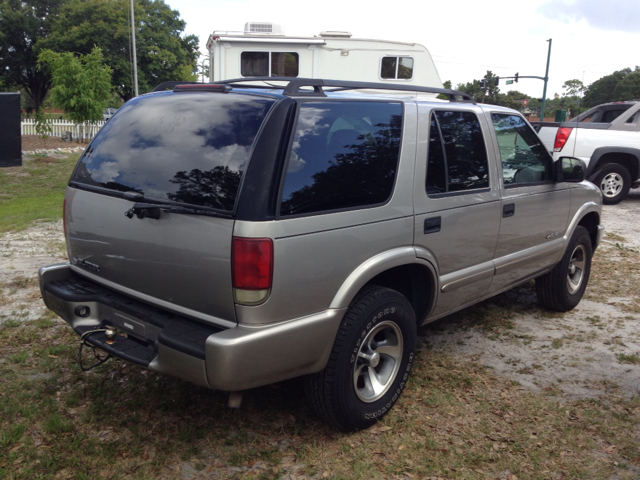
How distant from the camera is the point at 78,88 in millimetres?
20047

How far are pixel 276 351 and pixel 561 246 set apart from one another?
327cm

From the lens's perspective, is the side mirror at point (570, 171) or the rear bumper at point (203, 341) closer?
the rear bumper at point (203, 341)

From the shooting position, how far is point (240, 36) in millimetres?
13305

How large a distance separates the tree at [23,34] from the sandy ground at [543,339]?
45.2 metres

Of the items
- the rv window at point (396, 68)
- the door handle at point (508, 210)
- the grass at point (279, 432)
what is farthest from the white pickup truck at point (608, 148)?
the grass at point (279, 432)

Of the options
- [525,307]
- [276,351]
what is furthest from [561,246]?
[276,351]

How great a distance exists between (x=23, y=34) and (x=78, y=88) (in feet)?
102

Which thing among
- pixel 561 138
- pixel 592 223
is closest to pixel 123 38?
pixel 561 138

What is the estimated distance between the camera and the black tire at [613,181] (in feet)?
37.9

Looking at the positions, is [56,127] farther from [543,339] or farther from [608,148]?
[543,339]

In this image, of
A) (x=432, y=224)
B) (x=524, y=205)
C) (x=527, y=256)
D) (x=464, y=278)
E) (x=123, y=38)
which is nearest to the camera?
(x=432, y=224)

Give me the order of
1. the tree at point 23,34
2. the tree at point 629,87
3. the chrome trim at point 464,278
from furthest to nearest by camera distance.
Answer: the tree at point 629,87 < the tree at point 23,34 < the chrome trim at point 464,278

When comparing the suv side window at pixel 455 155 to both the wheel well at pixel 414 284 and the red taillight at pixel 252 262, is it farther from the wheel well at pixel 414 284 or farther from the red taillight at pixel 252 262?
the red taillight at pixel 252 262

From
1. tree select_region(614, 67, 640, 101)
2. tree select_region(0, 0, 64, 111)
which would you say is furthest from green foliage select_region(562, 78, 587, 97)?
tree select_region(0, 0, 64, 111)
